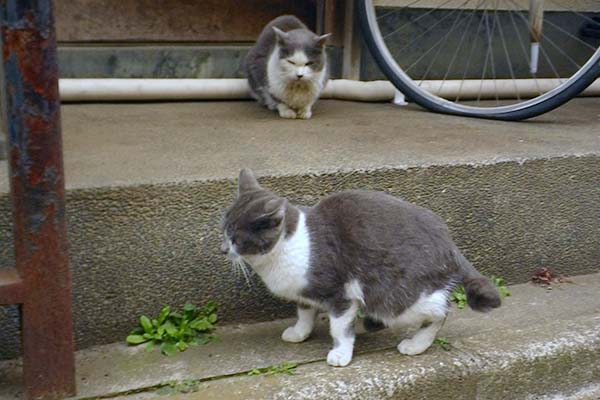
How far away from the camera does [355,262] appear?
222cm

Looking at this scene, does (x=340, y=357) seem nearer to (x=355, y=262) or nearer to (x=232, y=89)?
(x=355, y=262)

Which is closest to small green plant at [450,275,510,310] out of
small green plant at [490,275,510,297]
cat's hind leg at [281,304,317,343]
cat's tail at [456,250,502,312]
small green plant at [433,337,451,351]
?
small green plant at [490,275,510,297]

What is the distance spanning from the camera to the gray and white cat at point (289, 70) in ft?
11.5

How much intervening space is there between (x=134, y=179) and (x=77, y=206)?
0.20 metres

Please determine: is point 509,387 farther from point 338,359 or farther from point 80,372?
point 80,372

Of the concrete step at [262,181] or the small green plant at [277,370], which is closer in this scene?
the small green plant at [277,370]

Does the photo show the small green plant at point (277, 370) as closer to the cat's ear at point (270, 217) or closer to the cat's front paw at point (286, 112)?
the cat's ear at point (270, 217)

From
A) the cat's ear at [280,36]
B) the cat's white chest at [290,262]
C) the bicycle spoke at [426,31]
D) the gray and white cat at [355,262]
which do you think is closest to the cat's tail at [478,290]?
the gray and white cat at [355,262]

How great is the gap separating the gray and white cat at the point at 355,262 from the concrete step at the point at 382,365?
0.39ft

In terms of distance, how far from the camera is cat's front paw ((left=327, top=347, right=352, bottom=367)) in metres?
2.23

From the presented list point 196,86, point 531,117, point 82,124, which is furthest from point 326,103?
point 82,124

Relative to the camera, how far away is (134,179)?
2.36 meters

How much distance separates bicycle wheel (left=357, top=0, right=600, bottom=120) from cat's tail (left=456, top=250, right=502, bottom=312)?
1.65 m

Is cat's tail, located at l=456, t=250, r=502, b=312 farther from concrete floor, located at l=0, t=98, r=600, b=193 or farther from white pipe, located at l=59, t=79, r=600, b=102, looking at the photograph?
white pipe, located at l=59, t=79, r=600, b=102
